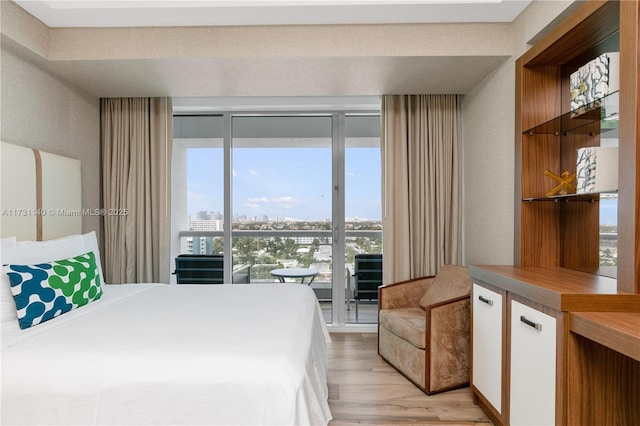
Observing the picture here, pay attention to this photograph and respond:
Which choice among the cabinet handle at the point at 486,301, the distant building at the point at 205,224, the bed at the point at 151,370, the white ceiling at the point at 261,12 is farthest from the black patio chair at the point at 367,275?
the white ceiling at the point at 261,12

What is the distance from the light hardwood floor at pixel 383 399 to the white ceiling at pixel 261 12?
8.39 feet

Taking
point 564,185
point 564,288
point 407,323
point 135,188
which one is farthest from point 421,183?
point 135,188

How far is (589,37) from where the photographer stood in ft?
6.47

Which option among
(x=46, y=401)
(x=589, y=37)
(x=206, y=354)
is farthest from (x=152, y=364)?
(x=589, y=37)

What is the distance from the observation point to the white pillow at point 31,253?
1832 millimetres

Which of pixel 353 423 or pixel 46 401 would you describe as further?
pixel 353 423

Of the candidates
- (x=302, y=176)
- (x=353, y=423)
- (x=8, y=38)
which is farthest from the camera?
(x=302, y=176)

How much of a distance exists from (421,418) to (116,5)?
322cm

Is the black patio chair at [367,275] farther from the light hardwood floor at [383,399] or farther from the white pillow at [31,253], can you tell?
the white pillow at [31,253]

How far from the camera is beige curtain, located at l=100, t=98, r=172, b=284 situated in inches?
143

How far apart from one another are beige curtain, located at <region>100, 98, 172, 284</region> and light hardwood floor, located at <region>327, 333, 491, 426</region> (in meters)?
2.00

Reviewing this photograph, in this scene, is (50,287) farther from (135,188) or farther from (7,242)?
(135,188)

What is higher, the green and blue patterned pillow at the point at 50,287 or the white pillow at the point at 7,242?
the white pillow at the point at 7,242

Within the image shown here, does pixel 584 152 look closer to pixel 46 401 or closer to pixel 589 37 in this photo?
pixel 589 37
